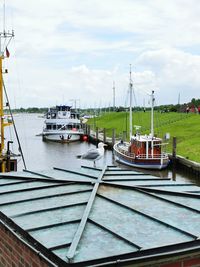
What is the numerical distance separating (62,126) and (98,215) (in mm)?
67867

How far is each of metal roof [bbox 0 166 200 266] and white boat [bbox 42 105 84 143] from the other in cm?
6180

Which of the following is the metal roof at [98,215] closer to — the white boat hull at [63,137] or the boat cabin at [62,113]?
the white boat hull at [63,137]

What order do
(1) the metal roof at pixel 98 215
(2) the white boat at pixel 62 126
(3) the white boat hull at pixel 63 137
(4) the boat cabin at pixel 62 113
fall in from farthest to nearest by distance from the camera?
(4) the boat cabin at pixel 62 113
(2) the white boat at pixel 62 126
(3) the white boat hull at pixel 63 137
(1) the metal roof at pixel 98 215

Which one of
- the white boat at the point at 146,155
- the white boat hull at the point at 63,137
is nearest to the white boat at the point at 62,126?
the white boat hull at the point at 63,137

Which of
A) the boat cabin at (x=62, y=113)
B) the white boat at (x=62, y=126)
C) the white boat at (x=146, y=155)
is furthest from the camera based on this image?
the boat cabin at (x=62, y=113)

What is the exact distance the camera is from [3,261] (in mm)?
5996

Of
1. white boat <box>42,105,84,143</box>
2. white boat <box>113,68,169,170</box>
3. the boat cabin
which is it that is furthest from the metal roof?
the boat cabin

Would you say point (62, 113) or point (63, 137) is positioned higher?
point (62, 113)

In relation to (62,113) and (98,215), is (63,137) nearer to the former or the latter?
(62,113)

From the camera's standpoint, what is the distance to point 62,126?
240ft

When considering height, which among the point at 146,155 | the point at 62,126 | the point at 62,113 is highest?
the point at 62,113

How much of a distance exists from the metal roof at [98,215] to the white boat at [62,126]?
2433 inches

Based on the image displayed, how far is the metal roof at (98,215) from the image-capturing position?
14.6ft

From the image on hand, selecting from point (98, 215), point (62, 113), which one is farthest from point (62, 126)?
point (98, 215)
